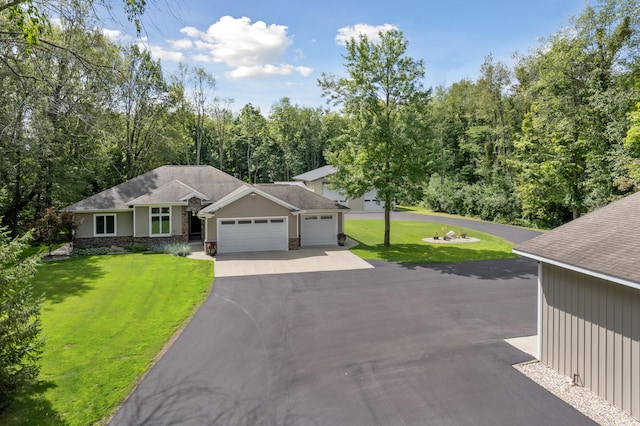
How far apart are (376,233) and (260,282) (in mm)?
14255

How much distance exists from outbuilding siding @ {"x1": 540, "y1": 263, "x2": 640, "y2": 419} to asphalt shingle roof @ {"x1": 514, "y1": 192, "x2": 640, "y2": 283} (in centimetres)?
41

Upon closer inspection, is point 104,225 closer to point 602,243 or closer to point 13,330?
point 13,330

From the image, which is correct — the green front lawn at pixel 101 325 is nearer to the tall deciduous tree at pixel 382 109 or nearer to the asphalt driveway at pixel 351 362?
the asphalt driveway at pixel 351 362

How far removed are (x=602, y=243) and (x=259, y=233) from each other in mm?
16623

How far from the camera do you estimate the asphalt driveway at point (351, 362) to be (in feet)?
21.0

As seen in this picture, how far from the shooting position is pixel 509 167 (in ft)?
120

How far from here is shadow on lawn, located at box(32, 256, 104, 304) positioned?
13.5 meters

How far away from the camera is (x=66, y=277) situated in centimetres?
1548

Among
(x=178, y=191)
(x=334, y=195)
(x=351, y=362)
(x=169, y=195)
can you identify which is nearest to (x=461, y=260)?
(x=351, y=362)

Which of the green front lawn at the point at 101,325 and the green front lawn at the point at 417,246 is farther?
the green front lawn at the point at 417,246

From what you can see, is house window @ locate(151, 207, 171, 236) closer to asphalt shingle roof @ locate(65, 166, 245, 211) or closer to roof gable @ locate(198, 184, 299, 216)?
asphalt shingle roof @ locate(65, 166, 245, 211)


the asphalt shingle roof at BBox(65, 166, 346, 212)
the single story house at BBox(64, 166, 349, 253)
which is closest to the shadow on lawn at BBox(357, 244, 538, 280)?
the single story house at BBox(64, 166, 349, 253)

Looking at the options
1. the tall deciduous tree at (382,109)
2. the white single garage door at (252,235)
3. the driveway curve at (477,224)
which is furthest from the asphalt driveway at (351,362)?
the driveway curve at (477,224)

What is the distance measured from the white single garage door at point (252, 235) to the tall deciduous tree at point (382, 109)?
474 centimetres
